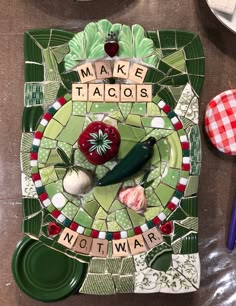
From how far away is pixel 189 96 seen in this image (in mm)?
665

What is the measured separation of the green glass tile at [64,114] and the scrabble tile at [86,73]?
0.05m

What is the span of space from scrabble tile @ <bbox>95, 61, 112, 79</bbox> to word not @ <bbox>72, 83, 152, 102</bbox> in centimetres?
1

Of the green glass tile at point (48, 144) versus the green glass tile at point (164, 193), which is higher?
the green glass tile at point (48, 144)

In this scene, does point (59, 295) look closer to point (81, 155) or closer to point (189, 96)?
point (81, 155)

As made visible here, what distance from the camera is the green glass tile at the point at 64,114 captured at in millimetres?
649

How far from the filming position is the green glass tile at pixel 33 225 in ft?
2.10

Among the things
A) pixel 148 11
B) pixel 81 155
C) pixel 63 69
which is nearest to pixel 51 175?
pixel 81 155

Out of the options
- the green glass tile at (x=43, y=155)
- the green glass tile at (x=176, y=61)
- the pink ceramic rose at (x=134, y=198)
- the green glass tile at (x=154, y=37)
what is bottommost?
the pink ceramic rose at (x=134, y=198)

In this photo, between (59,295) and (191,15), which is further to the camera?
(191,15)

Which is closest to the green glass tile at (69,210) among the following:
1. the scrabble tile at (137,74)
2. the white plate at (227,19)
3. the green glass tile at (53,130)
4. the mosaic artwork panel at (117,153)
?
the mosaic artwork panel at (117,153)

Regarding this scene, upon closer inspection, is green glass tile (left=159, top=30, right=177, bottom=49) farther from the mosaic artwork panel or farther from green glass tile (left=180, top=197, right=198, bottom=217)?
green glass tile (left=180, top=197, right=198, bottom=217)

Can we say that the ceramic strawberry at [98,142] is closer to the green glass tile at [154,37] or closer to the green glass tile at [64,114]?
the green glass tile at [64,114]

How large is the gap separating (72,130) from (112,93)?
0.26ft

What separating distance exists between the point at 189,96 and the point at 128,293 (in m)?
0.32
